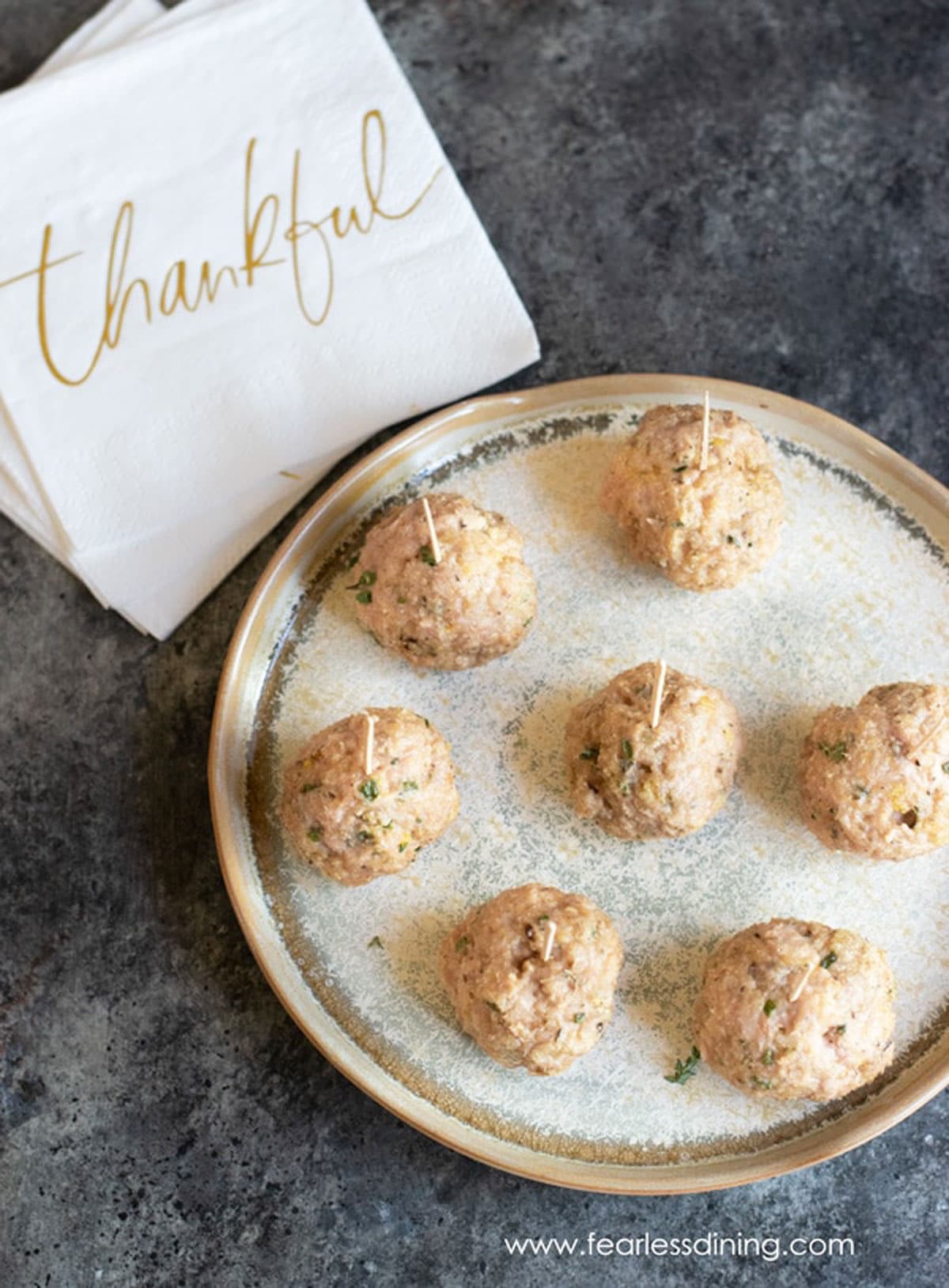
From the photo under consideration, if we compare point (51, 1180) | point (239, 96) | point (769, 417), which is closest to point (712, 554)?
point (769, 417)

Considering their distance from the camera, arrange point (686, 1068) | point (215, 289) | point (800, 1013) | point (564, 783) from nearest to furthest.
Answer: point (800, 1013) < point (686, 1068) < point (564, 783) < point (215, 289)

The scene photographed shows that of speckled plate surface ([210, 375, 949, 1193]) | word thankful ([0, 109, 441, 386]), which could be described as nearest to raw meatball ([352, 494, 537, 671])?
speckled plate surface ([210, 375, 949, 1193])

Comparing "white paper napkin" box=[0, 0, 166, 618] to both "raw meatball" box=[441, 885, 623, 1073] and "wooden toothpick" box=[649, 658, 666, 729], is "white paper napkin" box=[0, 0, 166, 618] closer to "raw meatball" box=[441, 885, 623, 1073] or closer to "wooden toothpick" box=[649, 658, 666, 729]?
"raw meatball" box=[441, 885, 623, 1073]

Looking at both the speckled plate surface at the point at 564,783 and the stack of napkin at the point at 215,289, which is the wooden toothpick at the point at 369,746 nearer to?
the speckled plate surface at the point at 564,783

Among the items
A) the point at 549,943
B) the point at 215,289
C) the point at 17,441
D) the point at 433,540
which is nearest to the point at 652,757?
the point at 549,943

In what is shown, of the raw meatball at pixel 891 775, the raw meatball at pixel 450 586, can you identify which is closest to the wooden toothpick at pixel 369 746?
the raw meatball at pixel 450 586

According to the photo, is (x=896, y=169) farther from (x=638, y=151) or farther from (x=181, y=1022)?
(x=181, y=1022)

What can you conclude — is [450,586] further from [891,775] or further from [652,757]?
[891,775]
